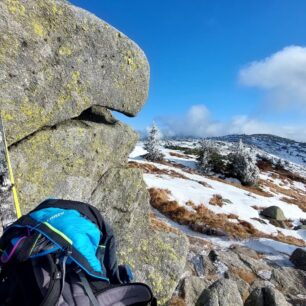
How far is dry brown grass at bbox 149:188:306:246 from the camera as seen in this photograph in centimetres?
2086

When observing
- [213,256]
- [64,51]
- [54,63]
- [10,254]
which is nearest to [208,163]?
[213,256]

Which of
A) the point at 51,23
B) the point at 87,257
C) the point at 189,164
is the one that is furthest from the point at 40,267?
the point at 189,164

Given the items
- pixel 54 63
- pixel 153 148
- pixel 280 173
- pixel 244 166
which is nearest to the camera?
pixel 54 63

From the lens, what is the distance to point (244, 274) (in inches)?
532

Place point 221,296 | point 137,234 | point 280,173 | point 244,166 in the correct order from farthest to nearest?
1. point 280,173
2. point 244,166
3. point 137,234
4. point 221,296

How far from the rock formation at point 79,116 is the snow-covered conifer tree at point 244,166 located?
4179 centimetres

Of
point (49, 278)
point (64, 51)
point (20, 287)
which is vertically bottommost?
point (20, 287)

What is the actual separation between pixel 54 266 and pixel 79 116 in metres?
5.72

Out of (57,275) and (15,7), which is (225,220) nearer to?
(15,7)

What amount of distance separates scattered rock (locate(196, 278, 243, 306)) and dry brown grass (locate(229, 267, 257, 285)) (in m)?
5.15

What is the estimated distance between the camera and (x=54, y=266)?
3.01 metres

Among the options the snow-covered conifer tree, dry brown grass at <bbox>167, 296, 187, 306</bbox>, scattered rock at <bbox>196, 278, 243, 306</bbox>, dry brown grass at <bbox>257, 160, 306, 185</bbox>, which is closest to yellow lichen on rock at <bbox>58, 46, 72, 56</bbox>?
scattered rock at <bbox>196, 278, 243, 306</bbox>

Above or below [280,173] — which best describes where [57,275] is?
below

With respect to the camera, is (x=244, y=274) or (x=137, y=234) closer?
(x=137, y=234)
